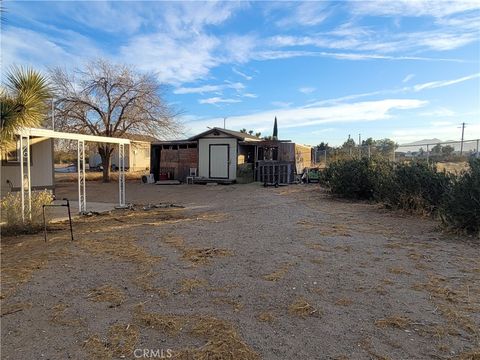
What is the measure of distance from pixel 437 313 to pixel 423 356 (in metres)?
0.94

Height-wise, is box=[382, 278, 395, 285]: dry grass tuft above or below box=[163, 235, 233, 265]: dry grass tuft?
above

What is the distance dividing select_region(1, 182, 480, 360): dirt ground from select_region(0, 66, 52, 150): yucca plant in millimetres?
2162

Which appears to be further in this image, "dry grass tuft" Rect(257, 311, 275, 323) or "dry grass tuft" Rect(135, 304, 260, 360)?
"dry grass tuft" Rect(257, 311, 275, 323)

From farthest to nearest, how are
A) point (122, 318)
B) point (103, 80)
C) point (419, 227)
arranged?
point (103, 80) → point (419, 227) → point (122, 318)

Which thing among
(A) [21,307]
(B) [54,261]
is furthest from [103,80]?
(A) [21,307]

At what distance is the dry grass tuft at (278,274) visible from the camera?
4523 mm

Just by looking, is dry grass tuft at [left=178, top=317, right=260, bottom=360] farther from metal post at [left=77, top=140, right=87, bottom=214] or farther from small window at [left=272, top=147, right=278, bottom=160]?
small window at [left=272, top=147, right=278, bottom=160]

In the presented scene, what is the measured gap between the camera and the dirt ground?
2.87m

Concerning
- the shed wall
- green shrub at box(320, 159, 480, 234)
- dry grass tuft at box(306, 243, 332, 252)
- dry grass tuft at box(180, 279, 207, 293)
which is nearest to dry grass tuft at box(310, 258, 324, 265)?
dry grass tuft at box(306, 243, 332, 252)

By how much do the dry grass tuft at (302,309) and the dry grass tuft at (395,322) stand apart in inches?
22.4

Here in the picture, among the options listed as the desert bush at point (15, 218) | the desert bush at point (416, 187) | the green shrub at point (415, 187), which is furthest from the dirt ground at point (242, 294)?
the desert bush at point (416, 187)

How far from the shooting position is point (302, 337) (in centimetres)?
300

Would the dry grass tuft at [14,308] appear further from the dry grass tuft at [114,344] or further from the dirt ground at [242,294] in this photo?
the dry grass tuft at [114,344]

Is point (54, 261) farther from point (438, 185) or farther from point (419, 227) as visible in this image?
point (438, 185)
